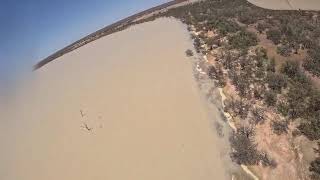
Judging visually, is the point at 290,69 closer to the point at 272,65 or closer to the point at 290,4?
the point at 272,65

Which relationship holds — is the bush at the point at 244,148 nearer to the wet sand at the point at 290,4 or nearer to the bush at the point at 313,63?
the bush at the point at 313,63

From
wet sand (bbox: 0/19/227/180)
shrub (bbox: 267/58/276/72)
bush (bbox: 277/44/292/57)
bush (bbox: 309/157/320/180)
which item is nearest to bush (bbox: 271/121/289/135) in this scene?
bush (bbox: 309/157/320/180)

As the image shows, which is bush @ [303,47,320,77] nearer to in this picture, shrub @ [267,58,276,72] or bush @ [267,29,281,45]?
shrub @ [267,58,276,72]

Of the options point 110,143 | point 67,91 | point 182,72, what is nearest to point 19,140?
point 67,91

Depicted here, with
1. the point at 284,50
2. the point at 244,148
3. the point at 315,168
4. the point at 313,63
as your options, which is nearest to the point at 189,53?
the point at 284,50

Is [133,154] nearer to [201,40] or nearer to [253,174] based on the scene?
[253,174]

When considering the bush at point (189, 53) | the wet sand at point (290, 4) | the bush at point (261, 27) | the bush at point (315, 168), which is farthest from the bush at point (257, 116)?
the wet sand at point (290, 4)

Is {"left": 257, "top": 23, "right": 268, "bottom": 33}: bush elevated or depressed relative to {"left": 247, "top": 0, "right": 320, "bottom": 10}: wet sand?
elevated
